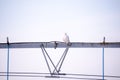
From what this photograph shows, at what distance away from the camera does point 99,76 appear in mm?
2389

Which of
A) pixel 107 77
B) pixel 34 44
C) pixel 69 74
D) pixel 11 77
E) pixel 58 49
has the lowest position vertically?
pixel 107 77

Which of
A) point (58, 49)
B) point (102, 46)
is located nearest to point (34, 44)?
point (58, 49)

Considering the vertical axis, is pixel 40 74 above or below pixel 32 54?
below

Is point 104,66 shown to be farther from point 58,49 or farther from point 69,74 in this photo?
point 58,49

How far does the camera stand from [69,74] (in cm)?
244

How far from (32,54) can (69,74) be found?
0.69 meters

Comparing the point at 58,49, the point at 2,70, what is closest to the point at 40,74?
the point at 58,49

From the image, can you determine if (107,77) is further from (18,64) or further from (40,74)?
(18,64)

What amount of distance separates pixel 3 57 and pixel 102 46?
1675 millimetres

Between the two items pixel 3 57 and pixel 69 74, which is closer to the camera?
pixel 69 74

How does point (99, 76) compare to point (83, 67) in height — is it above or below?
below

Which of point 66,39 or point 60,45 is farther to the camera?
point 60,45

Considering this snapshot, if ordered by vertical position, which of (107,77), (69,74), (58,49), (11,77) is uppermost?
(58,49)

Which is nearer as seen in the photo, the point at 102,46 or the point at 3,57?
the point at 102,46
